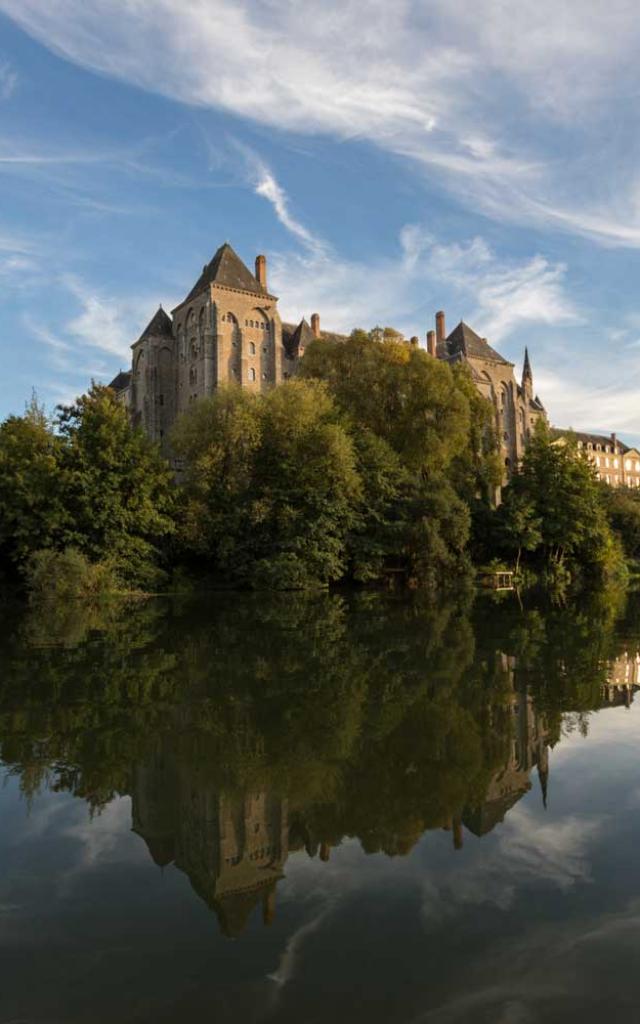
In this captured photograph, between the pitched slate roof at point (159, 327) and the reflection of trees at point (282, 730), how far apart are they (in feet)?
177

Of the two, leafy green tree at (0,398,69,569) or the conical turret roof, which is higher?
the conical turret roof

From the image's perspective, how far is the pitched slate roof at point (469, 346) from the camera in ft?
247

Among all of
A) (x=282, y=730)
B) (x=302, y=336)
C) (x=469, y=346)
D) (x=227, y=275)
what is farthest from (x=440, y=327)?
(x=282, y=730)

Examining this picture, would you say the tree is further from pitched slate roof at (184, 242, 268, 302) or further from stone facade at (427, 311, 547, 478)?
stone facade at (427, 311, 547, 478)

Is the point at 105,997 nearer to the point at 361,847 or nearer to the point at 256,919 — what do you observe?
the point at 256,919

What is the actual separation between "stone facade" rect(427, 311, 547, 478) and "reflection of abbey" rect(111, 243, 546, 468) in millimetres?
9873


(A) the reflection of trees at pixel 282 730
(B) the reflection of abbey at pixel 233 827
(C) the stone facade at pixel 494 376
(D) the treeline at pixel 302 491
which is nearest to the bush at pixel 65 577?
(D) the treeline at pixel 302 491

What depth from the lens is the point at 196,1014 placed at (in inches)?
122

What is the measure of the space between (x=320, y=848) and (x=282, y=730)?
2895 millimetres

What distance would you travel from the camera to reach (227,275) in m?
62.3

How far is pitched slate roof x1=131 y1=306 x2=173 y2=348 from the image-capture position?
6606 cm

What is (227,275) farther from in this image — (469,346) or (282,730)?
(282,730)

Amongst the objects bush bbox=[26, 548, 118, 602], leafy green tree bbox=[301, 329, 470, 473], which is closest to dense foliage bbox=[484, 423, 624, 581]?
leafy green tree bbox=[301, 329, 470, 473]

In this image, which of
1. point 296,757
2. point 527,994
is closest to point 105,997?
point 527,994
